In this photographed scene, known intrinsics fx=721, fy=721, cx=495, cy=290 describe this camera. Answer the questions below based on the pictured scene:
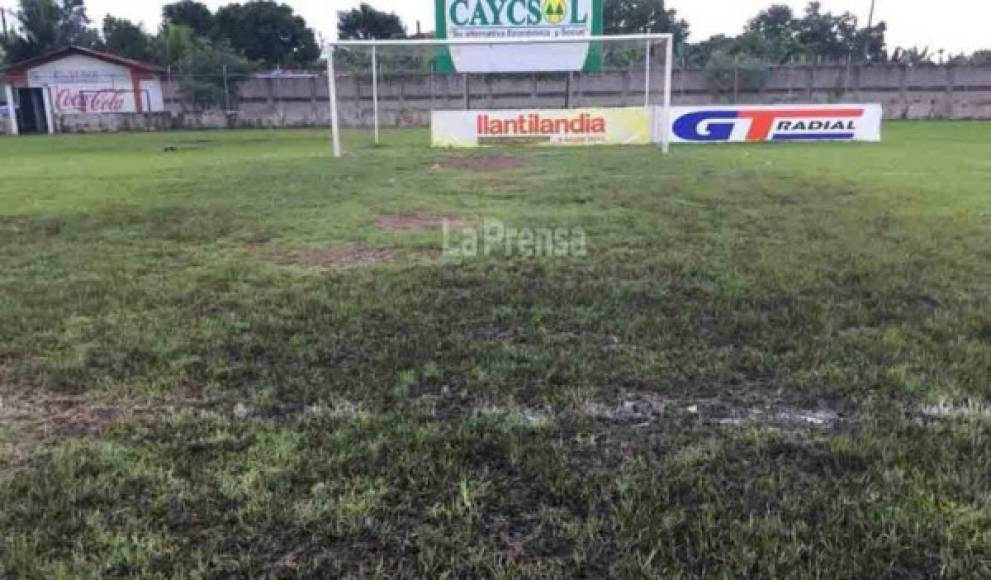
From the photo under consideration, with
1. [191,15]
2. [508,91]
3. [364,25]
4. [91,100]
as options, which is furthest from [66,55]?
[364,25]

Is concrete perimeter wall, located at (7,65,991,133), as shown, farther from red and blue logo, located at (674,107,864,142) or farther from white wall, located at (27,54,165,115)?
red and blue logo, located at (674,107,864,142)

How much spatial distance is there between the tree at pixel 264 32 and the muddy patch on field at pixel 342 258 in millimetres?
46777

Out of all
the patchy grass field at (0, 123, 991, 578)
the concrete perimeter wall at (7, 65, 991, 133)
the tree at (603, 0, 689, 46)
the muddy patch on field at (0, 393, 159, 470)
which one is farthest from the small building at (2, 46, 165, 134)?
the tree at (603, 0, 689, 46)

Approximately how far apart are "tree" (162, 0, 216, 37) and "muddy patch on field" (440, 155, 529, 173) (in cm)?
4369

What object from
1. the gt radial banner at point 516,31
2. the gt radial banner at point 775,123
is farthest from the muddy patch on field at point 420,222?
the gt radial banner at point 516,31

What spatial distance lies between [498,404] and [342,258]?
9.77 ft

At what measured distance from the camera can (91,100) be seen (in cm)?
3198

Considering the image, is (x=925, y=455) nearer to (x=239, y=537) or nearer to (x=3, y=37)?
(x=239, y=537)

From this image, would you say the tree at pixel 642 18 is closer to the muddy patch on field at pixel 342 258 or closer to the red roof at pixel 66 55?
the red roof at pixel 66 55

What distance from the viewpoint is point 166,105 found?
3288cm

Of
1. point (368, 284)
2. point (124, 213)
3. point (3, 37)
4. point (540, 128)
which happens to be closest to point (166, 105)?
point (3, 37)

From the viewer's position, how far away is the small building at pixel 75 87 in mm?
31141

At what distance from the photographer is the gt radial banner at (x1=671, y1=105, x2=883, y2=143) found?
18.4 m

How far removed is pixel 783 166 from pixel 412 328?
10329 mm
